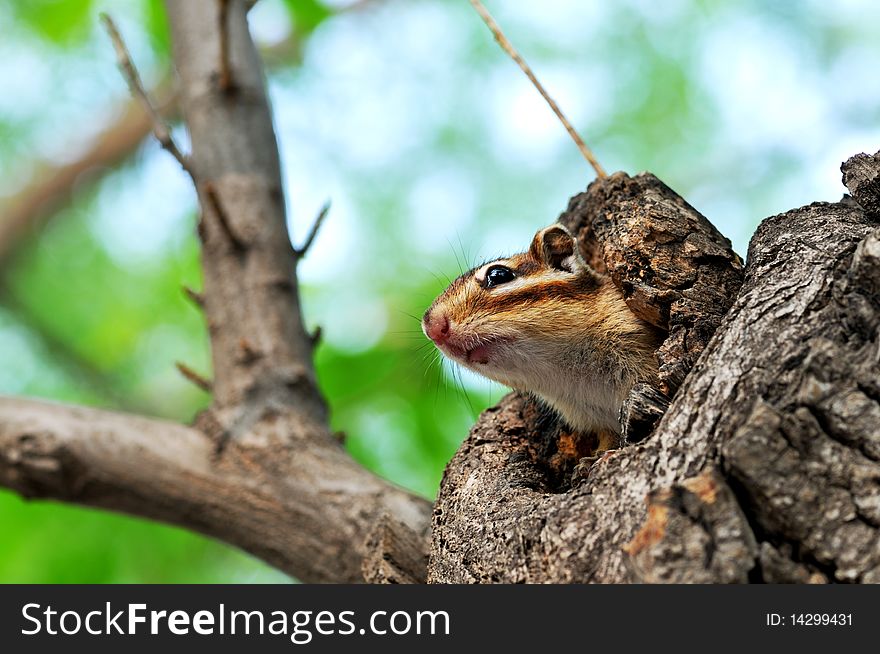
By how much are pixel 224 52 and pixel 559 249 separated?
1.64 metres

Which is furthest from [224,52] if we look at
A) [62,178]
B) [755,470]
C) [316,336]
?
[62,178]

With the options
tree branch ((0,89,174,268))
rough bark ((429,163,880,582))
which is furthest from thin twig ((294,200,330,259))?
tree branch ((0,89,174,268))

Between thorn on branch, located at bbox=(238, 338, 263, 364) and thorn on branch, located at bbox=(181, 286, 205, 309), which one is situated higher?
thorn on branch, located at bbox=(181, 286, 205, 309)

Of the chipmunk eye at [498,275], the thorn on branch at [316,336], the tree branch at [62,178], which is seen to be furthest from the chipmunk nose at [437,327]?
the tree branch at [62,178]

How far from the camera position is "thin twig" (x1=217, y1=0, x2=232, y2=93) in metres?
3.70

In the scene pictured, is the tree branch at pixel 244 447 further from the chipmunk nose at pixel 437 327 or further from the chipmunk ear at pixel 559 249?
the chipmunk ear at pixel 559 249

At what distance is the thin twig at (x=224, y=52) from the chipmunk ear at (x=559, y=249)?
1539mm

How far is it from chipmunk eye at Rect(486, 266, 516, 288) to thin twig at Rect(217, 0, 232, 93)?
1482 millimetres

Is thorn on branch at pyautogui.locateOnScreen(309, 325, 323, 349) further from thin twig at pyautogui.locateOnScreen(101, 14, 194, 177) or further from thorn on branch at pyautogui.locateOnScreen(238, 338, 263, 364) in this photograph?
thin twig at pyautogui.locateOnScreen(101, 14, 194, 177)

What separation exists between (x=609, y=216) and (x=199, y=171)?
76.2 inches

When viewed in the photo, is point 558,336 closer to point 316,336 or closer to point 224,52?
point 316,336

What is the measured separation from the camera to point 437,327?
3.15m

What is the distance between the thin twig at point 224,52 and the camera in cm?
370

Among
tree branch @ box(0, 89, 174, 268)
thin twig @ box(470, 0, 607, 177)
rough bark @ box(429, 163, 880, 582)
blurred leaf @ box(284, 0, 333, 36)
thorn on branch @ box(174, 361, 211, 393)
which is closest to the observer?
rough bark @ box(429, 163, 880, 582)
